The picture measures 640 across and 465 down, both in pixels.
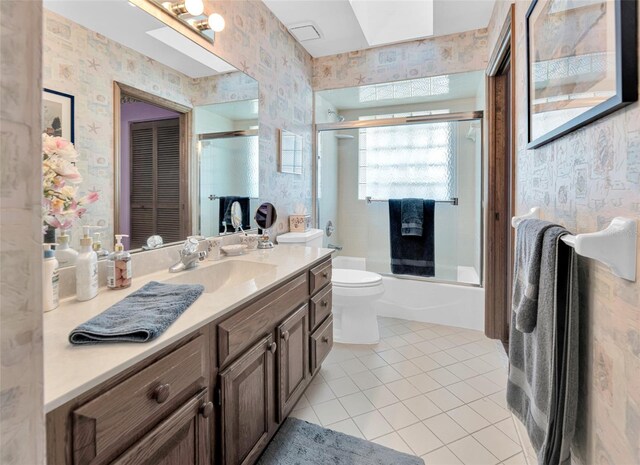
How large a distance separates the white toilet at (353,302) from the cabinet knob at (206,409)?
1.42 meters

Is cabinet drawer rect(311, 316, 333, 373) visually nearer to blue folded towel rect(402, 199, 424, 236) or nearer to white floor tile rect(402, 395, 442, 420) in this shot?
white floor tile rect(402, 395, 442, 420)

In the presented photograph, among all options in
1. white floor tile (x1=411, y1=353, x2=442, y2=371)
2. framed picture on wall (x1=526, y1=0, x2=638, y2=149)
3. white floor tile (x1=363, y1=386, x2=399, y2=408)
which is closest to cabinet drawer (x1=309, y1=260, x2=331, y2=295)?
white floor tile (x1=363, y1=386, x2=399, y2=408)

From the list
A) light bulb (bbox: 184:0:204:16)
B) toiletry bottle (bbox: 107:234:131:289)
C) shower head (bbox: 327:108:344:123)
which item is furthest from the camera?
shower head (bbox: 327:108:344:123)

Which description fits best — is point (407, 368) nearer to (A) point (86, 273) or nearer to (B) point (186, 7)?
(A) point (86, 273)

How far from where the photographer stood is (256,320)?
46.4 inches

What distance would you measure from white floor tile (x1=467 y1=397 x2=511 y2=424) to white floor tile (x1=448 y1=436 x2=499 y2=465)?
21cm

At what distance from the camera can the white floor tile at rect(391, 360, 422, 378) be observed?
205 centimetres

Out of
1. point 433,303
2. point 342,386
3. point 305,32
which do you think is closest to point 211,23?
point 305,32

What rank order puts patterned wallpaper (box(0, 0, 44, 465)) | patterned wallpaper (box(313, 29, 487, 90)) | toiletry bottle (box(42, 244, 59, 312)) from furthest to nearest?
patterned wallpaper (box(313, 29, 487, 90)), toiletry bottle (box(42, 244, 59, 312)), patterned wallpaper (box(0, 0, 44, 465))

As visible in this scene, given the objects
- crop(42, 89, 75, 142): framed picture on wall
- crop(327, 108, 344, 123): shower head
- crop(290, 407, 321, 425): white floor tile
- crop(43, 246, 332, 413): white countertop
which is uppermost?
crop(327, 108, 344, 123): shower head

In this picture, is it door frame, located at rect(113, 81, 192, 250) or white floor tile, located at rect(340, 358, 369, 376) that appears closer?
door frame, located at rect(113, 81, 192, 250)

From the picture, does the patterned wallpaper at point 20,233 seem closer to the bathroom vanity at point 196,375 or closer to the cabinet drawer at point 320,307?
the bathroom vanity at point 196,375

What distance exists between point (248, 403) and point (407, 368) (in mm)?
1285

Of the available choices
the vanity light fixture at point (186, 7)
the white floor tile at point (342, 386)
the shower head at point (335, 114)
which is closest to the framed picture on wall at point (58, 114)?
the vanity light fixture at point (186, 7)
